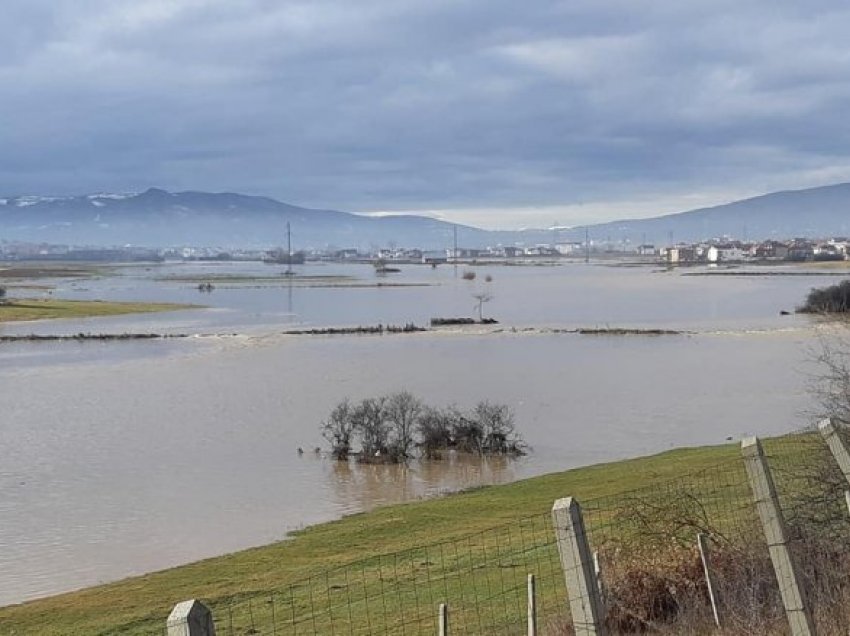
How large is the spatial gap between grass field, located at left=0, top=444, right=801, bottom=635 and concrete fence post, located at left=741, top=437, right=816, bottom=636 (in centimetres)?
642

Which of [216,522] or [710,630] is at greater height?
[710,630]

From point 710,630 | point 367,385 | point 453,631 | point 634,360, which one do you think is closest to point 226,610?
point 453,631

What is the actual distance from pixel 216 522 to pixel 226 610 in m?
8.19

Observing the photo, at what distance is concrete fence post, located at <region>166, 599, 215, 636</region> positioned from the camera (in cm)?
262

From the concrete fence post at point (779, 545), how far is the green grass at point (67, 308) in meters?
77.7

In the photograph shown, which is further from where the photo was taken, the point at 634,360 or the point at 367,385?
the point at 634,360

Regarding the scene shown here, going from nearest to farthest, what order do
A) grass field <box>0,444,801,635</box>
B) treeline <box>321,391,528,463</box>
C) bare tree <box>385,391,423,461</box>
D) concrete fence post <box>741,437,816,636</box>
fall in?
1. concrete fence post <box>741,437,816,636</box>
2. grass field <box>0,444,801,635</box>
3. treeline <box>321,391,528,463</box>
4. bare tree <box>385,391,423,461</box>

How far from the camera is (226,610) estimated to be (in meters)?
12.9

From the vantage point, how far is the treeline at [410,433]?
28141 mm

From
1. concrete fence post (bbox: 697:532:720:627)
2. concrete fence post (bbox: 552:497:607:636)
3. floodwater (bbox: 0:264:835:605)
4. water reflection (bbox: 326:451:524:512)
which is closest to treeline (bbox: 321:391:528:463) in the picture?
water reflection (bbox: 326:451:524:512)

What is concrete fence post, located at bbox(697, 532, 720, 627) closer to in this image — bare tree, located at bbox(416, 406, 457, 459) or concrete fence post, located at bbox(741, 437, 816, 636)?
concrete fence post, located at bbox(741, 437, 816, 636)

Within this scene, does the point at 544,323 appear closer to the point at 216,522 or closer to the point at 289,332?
the point at 289,332

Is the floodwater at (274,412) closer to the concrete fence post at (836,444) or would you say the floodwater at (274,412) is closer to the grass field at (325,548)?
the grass field at (325,548)

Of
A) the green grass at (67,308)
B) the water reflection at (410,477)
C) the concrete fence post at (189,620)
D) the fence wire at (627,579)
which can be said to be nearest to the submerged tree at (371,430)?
→ the water reflection at (410,477)
